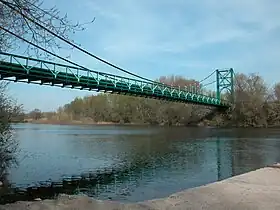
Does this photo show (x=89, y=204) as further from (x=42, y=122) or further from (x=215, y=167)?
(x=42, y=122)

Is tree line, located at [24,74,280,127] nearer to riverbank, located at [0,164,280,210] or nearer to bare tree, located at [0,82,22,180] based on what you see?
bare tree, located at [0,82,22,180]

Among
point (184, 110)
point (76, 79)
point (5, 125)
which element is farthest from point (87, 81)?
point (184, 110)

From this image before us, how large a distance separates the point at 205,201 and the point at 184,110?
7800cm

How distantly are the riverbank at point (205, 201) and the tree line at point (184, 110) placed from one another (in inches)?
2429

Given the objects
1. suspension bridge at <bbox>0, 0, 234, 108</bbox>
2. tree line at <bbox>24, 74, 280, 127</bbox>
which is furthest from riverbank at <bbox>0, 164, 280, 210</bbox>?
tree line at <bbox>24, 74, 280, 127</bbox>

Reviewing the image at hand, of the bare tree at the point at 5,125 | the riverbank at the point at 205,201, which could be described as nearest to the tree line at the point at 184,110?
the bare tree at the point at 5,125

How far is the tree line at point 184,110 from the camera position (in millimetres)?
76125

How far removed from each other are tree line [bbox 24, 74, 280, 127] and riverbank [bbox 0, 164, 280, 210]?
61690mm

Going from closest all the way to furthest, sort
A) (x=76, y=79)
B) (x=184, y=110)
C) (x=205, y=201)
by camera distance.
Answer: (x=205, y=201) < (x=76, y=79) < (x=184, y=110)

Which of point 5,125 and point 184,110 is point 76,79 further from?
point 184,110

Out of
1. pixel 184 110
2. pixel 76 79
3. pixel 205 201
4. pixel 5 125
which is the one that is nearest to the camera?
pixel 205 201

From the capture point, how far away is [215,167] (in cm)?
2173

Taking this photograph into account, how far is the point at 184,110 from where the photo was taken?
285 feet

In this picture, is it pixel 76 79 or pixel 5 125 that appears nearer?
pixel 5 125
